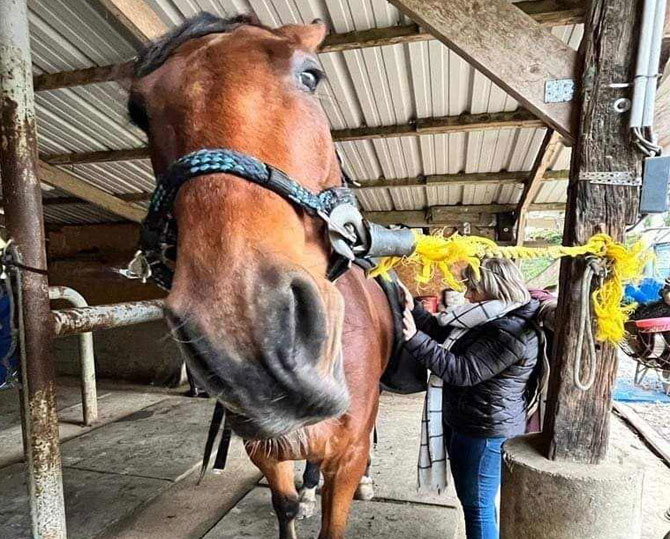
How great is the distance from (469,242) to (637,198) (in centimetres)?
42

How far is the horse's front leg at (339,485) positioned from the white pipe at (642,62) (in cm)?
137

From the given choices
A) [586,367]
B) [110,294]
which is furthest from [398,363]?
[110,294]

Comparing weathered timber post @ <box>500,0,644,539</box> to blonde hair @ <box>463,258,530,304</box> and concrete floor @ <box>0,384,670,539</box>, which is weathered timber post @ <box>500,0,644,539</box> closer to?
concrete floor @ <box>0,384,670,539</box>

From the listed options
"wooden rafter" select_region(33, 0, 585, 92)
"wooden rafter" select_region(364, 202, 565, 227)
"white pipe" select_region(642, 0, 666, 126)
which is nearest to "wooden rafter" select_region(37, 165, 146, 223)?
"wooden rafter" select_region(33, 0, 585, 92)

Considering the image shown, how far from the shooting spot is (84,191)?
4648mm

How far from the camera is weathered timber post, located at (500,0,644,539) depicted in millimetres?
1128

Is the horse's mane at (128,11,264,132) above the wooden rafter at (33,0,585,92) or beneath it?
beneath

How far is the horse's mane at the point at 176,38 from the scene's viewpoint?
1.08m

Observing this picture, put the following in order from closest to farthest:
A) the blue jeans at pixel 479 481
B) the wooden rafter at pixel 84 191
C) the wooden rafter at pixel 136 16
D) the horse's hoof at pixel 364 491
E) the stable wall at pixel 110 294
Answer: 1. the blue jeans at pixel 479 481
2. the wooden rafter at pixel 136 16
3. the horse's hoof at pixel 364 491
4. the wooden rafter at pixel 84 191
5. the stable wall at pixel 110 294

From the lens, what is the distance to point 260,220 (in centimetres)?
81

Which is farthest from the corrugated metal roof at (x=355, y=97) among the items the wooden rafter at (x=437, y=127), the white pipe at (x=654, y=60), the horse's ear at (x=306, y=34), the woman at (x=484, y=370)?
the woman at (x=484, y=370)

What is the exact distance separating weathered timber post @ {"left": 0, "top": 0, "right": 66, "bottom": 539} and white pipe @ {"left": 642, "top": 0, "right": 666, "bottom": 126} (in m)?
1.90

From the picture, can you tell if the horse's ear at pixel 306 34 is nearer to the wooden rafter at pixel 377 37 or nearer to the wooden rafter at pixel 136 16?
the wooden rafter at pixel 377 37

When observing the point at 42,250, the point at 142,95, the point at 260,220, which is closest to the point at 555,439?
the point at 260,220
